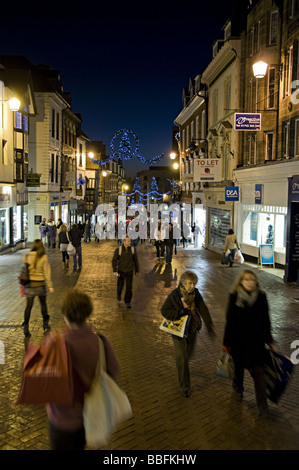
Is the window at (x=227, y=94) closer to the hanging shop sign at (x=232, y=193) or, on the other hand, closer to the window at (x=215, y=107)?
the window at (x=215, y=107)

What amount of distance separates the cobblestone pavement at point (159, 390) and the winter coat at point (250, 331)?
73 cm

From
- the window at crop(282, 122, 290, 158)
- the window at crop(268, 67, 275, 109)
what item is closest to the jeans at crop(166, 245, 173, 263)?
the window at crop(282, 122, 290, 158)

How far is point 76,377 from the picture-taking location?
11.0ft

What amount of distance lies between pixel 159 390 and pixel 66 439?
9.28 feet

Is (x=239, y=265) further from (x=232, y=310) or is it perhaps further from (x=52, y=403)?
(x=52, y=403)

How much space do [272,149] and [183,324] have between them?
14958mm

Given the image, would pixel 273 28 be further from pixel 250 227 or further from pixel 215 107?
pixel 215 107

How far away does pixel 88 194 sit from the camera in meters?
51.3

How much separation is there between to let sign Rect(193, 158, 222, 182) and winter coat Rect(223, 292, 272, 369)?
64.2ft

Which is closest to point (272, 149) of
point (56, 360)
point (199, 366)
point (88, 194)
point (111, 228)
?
point (199, 366)

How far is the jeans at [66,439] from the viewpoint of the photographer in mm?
3410
